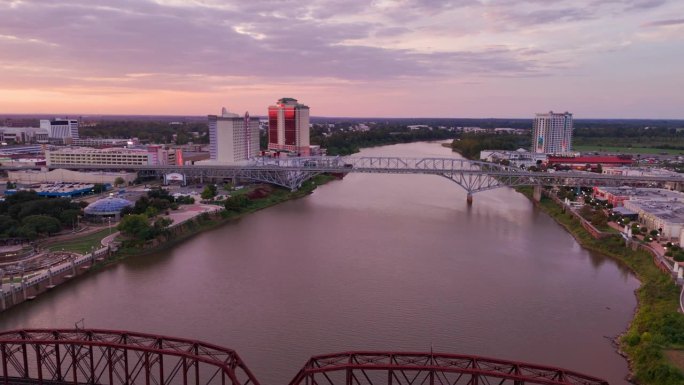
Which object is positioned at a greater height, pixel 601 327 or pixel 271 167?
pixel 271 167

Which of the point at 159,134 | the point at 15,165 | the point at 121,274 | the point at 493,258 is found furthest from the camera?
the point at 159,134

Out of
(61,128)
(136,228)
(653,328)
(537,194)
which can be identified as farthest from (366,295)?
(61,128)

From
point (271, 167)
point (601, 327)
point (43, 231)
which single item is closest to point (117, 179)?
point (271, 167)

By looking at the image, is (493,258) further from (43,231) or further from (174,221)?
(43,231)

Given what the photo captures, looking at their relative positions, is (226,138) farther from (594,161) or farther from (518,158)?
(594,161)

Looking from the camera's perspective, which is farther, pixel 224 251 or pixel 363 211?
pixel 363 211

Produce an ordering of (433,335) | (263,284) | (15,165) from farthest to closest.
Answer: (15,165)
(263,284)
(433,335)
